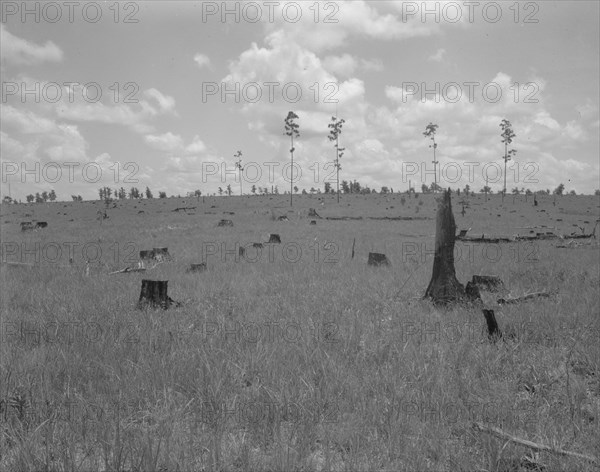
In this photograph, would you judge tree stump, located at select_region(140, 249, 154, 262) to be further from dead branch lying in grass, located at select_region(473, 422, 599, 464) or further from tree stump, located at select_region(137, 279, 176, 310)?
dead branch lying in grass, located at select_region(473, 422, 599, 464)

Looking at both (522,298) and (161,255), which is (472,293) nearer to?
(522,298)

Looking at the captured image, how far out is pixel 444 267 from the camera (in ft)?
27.2

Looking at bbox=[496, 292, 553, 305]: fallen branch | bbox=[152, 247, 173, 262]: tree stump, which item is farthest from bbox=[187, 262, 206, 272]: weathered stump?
bbox=[496, 292, 553, 305]: fallen branch

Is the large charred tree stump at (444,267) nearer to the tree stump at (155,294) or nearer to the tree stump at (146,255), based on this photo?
the tree stump at (155,294)

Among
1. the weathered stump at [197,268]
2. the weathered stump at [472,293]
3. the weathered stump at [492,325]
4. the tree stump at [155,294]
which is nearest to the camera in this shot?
the weathered stump at [492,325]

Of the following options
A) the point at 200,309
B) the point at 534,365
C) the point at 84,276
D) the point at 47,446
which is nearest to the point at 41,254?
the point at 84,276

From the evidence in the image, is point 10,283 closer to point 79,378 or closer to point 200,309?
point 200,309

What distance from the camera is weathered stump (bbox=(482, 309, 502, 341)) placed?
18.8 feet

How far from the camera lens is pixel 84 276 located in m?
10.6

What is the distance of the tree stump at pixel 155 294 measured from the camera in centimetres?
751

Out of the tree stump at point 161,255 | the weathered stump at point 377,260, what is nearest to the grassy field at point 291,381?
the weathered stump at point 377,260

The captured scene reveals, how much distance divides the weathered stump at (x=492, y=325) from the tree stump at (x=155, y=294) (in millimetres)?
4881

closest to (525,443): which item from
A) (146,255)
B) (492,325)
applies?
(492,325)

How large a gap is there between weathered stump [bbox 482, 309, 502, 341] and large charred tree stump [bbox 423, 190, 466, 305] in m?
1.96
